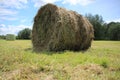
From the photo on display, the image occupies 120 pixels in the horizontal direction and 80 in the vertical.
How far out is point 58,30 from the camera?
413 inches

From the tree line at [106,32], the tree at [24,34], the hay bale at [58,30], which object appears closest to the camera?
the hay bale at [58,30]

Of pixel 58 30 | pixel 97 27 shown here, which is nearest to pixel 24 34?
pixel 97 27

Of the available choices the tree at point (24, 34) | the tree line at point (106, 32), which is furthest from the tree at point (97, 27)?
the tree at point (24, 34)

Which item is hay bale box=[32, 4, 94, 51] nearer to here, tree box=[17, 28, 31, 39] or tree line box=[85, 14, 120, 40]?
tree line box=[85, 14, 120, 40]

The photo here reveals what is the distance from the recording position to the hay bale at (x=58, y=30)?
34.4ft

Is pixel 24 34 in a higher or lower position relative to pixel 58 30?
higher

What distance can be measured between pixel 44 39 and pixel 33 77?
694 centimetres

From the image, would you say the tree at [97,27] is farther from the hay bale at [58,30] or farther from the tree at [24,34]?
the hay bale at [58,30]

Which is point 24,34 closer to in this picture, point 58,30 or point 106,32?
point 106,32

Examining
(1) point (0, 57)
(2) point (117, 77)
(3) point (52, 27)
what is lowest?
(2) point (117, 77)

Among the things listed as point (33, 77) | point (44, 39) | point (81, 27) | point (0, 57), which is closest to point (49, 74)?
point (33, 77)

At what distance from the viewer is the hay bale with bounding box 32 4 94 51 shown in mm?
10496

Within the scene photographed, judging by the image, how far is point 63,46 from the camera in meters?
10.7

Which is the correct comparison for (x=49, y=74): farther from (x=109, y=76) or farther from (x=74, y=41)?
(x=74, y=41)
